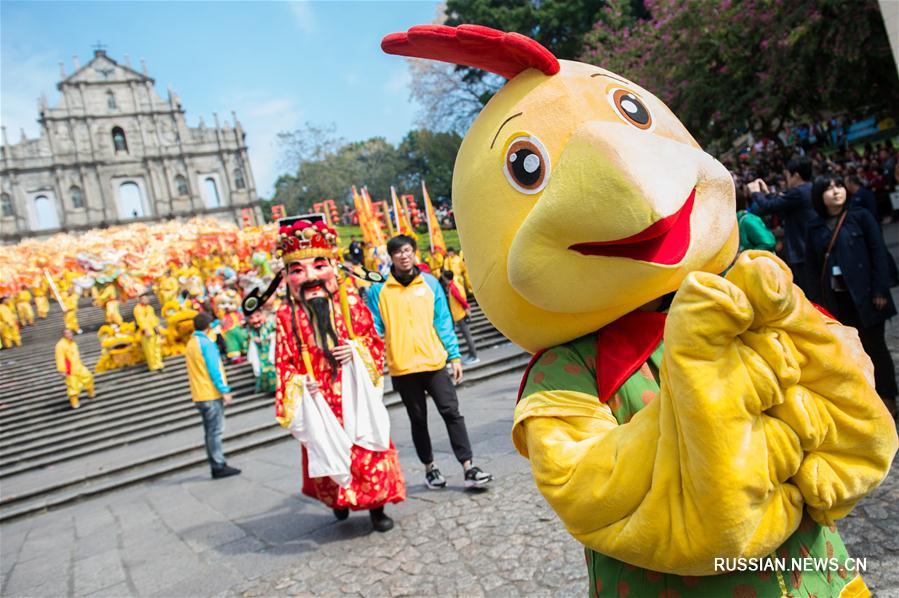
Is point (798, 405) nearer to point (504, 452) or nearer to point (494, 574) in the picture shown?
point (494, 574)

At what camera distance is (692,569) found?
1186mm

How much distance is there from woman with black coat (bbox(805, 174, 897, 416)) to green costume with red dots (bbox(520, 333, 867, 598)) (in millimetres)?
3097

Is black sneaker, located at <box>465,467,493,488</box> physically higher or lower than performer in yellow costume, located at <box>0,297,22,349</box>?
lower

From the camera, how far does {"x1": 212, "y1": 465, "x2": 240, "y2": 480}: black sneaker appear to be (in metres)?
7.07

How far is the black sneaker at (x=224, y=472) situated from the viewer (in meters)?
7.07

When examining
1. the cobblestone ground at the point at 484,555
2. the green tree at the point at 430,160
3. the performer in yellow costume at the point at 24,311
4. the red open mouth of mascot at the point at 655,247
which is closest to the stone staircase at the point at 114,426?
the cobblestone ground at the point at 484,555

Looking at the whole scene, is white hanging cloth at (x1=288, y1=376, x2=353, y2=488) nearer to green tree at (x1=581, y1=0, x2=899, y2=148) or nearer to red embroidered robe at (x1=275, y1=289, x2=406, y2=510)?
red embroidered robe at (x1=275, y1=289, x2=406, y2=510)

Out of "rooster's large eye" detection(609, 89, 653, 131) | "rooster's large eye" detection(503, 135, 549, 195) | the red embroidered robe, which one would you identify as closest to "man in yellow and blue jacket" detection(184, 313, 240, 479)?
the red embroidered robe

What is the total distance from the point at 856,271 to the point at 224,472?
20.8 ft

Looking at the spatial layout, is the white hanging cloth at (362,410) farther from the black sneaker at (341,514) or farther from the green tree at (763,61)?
the green tree at (763,61)

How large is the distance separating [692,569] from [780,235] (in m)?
7.08

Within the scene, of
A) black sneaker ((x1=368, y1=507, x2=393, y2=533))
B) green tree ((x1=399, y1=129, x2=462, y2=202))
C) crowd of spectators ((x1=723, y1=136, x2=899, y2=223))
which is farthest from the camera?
green tree ((x1=399, y1=129, x2=462, y2=202))

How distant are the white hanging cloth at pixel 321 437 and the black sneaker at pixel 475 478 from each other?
870 mm

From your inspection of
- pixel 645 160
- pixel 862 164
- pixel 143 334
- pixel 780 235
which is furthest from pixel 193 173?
pixel 645 160
